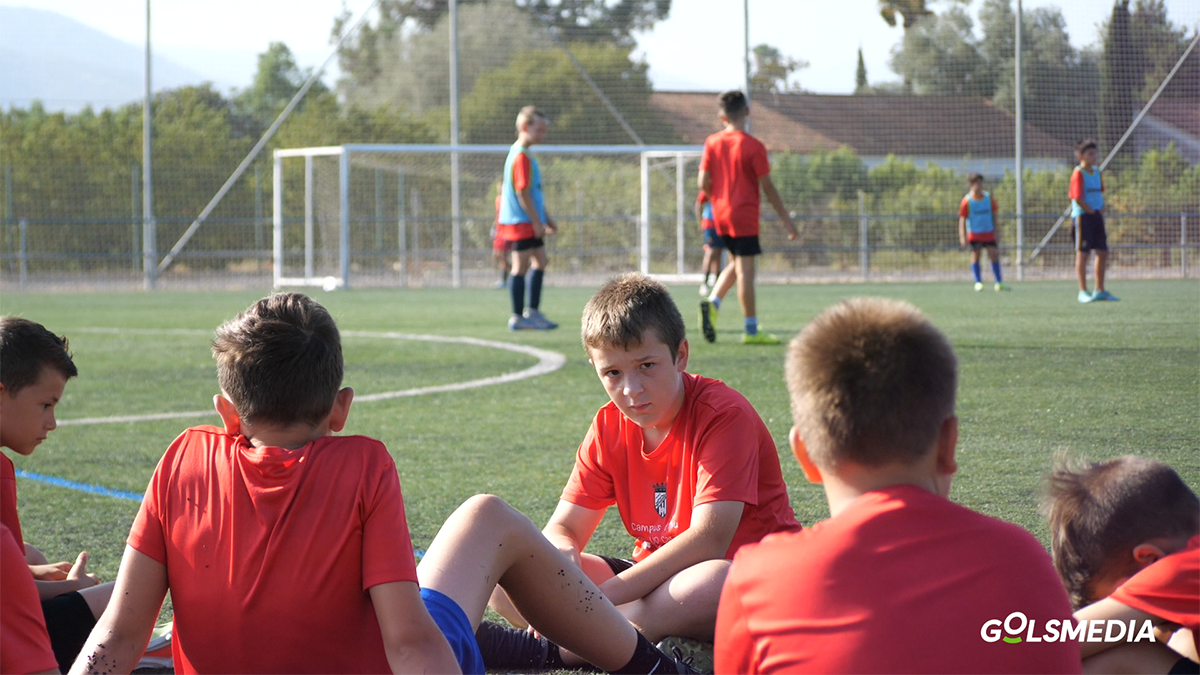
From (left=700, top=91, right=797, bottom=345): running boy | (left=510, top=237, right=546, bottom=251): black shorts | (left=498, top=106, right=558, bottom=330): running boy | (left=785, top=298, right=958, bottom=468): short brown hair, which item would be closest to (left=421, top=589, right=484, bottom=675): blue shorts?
(left=785, top=298, right=958, bottom=468): short brown hair

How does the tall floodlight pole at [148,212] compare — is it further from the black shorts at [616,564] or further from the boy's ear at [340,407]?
the boy's ear at [340,407]

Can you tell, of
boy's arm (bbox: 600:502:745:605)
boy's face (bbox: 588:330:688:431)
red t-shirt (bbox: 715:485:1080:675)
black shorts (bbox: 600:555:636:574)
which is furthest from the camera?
black shorts (bbox: 600:555:636:574)

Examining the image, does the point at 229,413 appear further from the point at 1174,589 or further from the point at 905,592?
the point at 1174,589

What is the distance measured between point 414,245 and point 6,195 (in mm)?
7857

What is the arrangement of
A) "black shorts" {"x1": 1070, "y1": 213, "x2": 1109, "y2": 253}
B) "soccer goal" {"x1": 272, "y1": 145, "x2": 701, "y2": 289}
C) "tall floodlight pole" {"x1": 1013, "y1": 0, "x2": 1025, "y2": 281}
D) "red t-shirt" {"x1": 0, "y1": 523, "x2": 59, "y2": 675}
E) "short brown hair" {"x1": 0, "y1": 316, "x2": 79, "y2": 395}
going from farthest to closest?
"soccer goal" {"x1": 272, "y1": 145, "x2": 701, "y2": 289}, "tall floodlight pole" {"x1": 1013, "y1": 0, "x2": 1025, "y2": 281}, "black shorts" {"x1": 1070, "y1": 213, "x2": 1109, "y2": 253}, "short brown hair" {"x1": 0, "y1": 316, "x2": 79, "y2": 395}, "red t-shirt" {"x1": 0, "y1": 523, "x2": 59, "y2": 675}

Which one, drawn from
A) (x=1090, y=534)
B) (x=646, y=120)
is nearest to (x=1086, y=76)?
(x=646, y=120)

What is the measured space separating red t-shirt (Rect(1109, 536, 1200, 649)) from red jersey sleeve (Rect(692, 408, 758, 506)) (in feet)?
2.74

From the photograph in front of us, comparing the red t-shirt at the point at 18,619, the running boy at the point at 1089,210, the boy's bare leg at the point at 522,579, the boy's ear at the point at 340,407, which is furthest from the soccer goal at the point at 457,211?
the red t-shirt at the point at 18,619

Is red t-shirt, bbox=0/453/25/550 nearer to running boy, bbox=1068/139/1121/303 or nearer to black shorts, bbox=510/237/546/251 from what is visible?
black shorts, bbox=510/237/546/251

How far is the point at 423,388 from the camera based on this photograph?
675 centimetres

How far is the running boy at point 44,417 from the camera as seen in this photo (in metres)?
2.20

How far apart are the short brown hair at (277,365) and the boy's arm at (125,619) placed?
0.27m

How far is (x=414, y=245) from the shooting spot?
23609mm

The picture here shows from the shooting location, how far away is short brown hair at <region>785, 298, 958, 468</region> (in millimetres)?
1295
